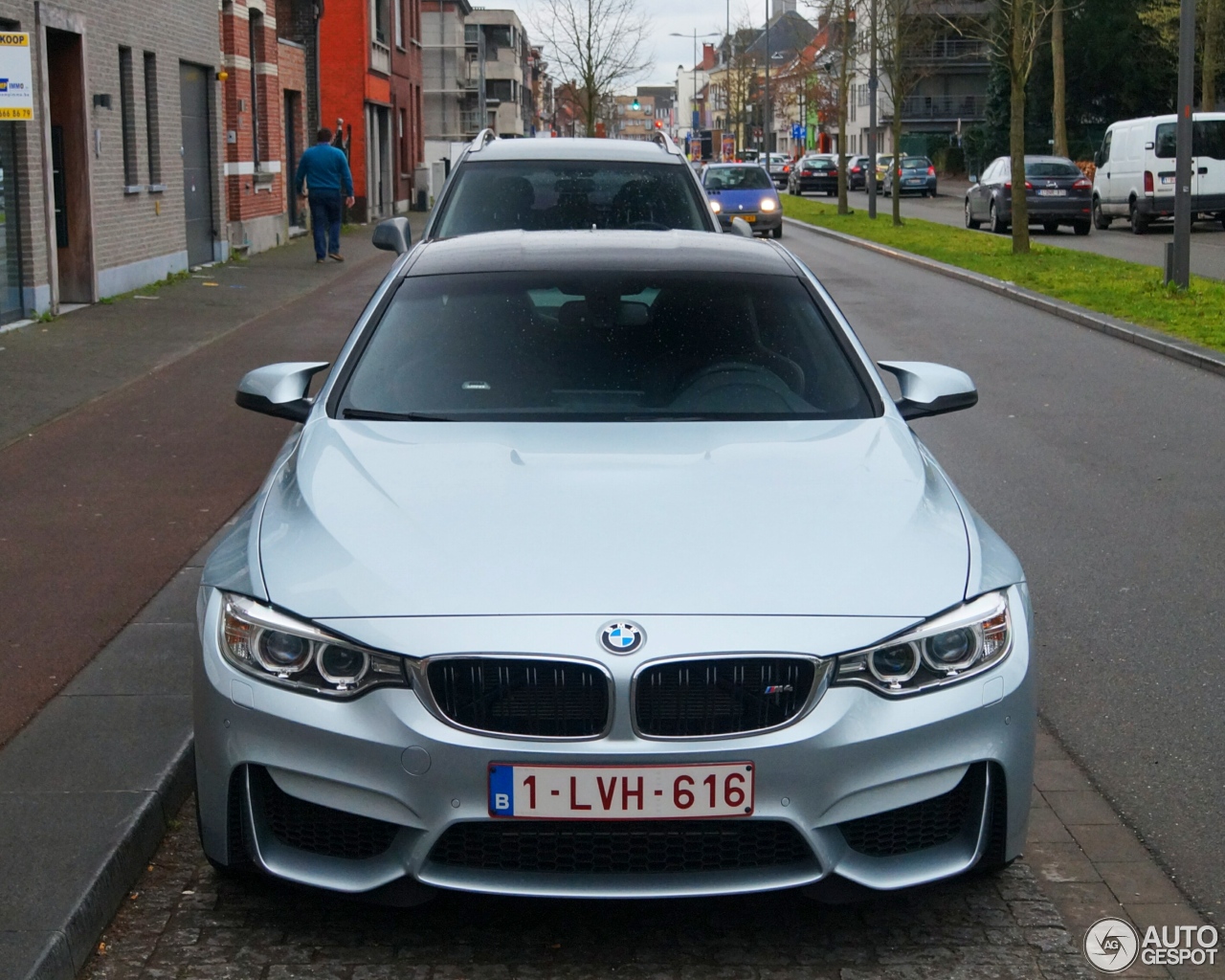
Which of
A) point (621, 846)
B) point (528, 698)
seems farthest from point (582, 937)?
point (528, 698)

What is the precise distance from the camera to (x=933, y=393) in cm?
497

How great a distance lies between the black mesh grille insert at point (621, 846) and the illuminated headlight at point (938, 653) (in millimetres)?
340

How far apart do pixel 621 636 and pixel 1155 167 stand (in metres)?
31.2

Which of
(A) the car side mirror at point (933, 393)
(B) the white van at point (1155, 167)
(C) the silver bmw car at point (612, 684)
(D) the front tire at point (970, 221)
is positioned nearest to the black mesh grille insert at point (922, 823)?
(C) the silver bmw car at point (612, 684)

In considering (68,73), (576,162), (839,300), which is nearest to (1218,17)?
(839,300)

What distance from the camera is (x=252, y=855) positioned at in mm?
3496

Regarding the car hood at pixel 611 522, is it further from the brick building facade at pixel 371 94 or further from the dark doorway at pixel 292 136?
the brick building facade at pixel 371 94

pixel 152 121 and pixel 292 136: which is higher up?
pixel 292 136

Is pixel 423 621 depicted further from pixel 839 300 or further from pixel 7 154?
pixel 839 300

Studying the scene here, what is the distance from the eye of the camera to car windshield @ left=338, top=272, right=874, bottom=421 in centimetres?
471

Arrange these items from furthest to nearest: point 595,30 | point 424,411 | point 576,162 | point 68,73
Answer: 1. point 595,30
2. point 68,73
3. point 576,162
4. point 424,411

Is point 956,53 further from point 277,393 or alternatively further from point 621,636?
point 621,636

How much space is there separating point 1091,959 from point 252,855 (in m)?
1.75

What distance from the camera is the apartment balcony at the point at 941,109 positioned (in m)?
99.2
